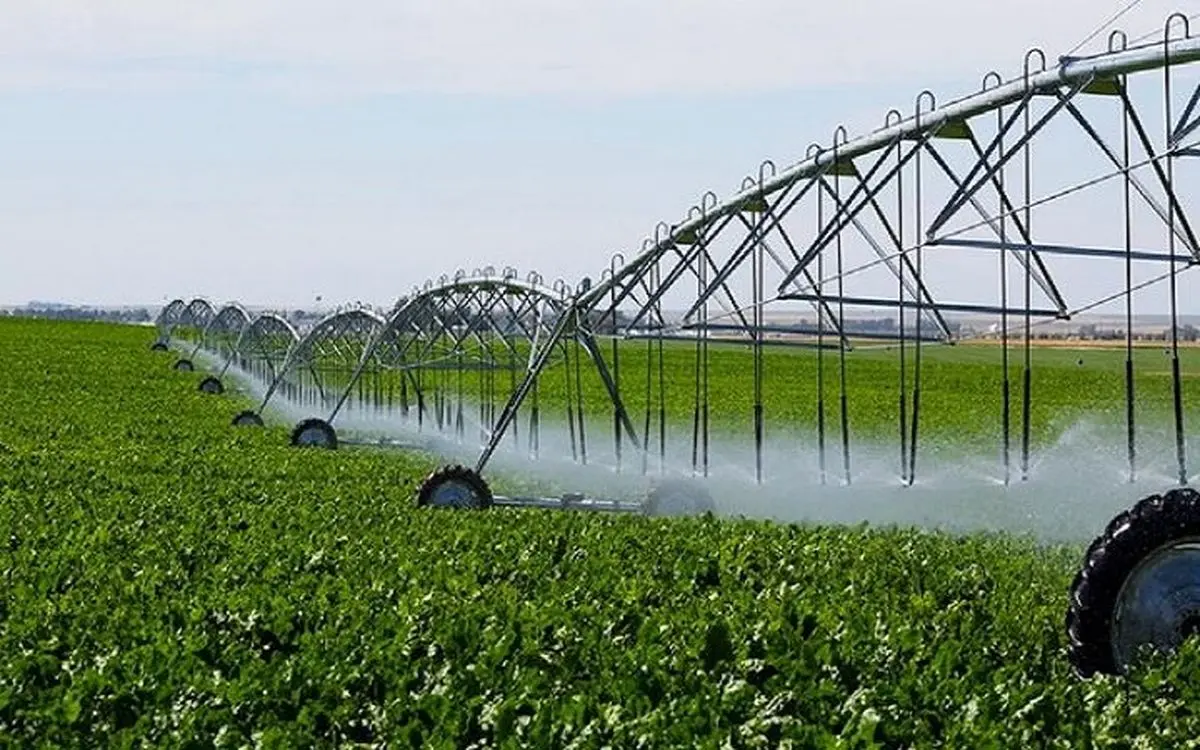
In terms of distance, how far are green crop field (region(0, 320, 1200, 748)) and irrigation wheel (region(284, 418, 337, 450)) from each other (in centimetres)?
1147

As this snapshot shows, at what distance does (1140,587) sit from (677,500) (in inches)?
376

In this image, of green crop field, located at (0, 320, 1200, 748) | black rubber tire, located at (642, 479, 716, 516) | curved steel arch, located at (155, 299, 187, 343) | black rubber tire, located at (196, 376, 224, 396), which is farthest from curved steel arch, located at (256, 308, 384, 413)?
curved steel arch, located at (155, 299, 187, 343)

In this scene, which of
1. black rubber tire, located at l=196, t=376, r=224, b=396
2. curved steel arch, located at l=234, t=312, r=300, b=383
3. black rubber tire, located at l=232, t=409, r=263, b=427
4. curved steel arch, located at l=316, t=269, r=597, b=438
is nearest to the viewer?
curved steel arch, located at l=316, t=269, r=597, b=438

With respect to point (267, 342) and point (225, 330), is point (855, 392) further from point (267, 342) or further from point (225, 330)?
point (225, 330)

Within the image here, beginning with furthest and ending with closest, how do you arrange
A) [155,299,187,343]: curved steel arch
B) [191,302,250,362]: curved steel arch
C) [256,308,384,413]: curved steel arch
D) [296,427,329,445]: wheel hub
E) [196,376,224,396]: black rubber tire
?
[155,299,187,343]: curved steel arch → [191,302,250,362]: curved steel arch → [196,376,224,396]: black rubber tire → [256,308,384,413]: curved steel arch → [296,427,329,445]: wheel hub

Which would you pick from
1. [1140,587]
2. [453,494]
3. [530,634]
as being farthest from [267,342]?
[1140,587]

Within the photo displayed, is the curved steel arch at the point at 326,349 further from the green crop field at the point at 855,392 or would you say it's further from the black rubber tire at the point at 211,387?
the black rubber tire at the point at 211,387

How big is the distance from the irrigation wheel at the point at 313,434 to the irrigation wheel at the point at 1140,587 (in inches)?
840

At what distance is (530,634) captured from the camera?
9070 mm

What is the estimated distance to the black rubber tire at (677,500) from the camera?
17.5 metres

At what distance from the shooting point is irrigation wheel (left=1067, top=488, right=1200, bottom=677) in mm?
8164

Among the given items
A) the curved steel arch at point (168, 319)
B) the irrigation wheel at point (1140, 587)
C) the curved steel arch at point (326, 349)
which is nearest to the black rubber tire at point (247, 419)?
the curved steel arch at point (326, 349)

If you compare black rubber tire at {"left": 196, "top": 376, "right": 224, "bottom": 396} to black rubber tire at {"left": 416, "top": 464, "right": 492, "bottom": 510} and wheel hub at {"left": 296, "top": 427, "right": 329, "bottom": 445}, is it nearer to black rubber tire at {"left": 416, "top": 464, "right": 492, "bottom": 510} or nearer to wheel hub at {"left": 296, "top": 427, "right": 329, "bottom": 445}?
wheel hub at {"left": 296, "top": 427, "right": 329, "bottom": 445}

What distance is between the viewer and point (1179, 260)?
11531 mm
